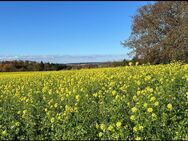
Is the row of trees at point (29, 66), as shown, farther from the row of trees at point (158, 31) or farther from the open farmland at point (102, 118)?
the open farmland at point (102, 118)

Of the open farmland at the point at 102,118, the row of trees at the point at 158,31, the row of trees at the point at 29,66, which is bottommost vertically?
the open farmland at the point at 102,118

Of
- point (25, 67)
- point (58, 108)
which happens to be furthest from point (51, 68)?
point (58, 108)

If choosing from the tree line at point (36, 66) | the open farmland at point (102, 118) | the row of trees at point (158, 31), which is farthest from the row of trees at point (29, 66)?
the open farmland at point (102, 118)

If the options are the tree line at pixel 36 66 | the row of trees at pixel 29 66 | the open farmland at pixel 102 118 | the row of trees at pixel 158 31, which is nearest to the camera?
the open farmland at pixel 102 118

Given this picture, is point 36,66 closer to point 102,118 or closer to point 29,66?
point 29,66

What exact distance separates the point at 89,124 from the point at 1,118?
213 cm

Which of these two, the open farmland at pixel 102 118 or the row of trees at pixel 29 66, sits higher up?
the row of trees at pixel 29 66

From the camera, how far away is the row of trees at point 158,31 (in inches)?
1374

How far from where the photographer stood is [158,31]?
37.5m

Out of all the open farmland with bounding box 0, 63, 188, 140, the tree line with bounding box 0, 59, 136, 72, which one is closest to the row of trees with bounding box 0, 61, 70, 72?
the tree line with bounding box 0, 59, 136, 72

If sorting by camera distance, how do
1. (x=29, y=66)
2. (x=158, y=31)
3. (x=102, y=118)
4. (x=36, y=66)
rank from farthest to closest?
(x=29, y=66) < (x=36, y=66) < (x=158, y=31) < (x=102, y=118)

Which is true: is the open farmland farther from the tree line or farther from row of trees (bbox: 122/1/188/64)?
the tree line

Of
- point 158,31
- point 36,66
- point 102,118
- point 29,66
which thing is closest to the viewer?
point 102,118

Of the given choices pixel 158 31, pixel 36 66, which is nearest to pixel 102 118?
pixel 158 31
